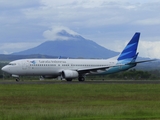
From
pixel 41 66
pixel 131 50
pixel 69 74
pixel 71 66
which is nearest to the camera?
pixel 41 66

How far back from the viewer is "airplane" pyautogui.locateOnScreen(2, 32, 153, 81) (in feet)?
222

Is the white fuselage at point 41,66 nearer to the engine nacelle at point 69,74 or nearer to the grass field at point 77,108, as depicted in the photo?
the engine nacelle at point 69,74

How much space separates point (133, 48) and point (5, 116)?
A: 55.0 meters

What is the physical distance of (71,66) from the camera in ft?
234

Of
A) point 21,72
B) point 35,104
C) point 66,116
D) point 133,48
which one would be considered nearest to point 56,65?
point 21,72

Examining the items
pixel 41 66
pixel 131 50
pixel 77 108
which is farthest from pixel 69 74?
pixel 77 108

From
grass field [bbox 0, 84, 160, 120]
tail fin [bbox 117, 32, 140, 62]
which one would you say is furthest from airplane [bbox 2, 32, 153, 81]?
grass field [bbox 0, 84, 160, 120]

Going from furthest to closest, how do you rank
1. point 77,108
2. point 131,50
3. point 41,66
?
point 131,50, point 41,66, point 77,108

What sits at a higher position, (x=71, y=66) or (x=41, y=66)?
(x=41, y=66)

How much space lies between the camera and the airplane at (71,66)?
67.8m

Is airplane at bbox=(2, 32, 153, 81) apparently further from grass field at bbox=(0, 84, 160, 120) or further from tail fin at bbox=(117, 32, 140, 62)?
grass field at bbox=(0, 84, 160, 120)

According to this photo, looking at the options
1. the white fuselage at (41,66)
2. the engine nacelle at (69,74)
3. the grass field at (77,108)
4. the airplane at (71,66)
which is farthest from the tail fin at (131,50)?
the grass field at (77,108)

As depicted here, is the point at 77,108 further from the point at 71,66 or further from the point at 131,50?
the point at 131,50

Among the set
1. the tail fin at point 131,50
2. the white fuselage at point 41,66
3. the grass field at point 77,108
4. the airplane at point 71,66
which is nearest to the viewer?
the grass field at point 77,108
